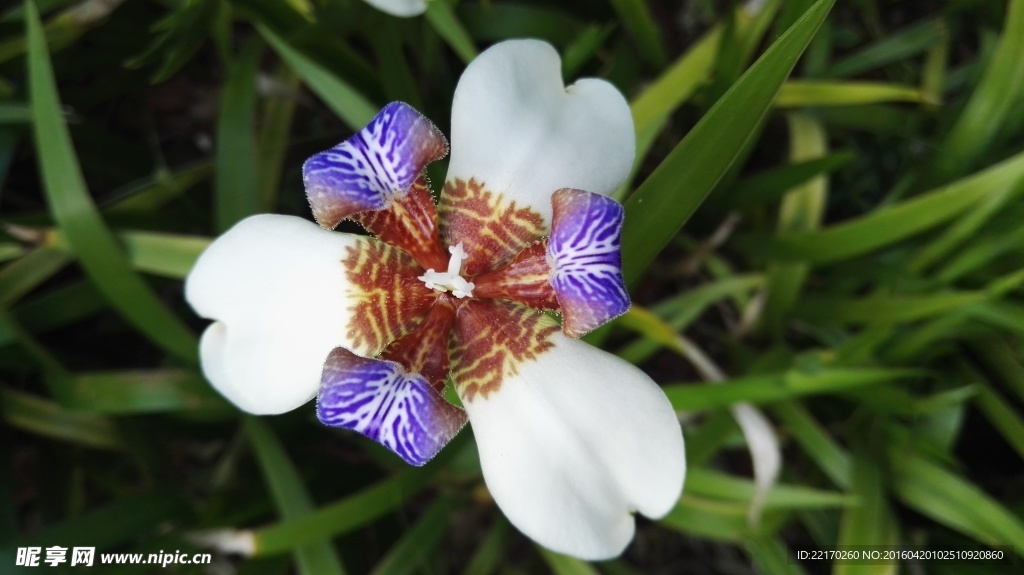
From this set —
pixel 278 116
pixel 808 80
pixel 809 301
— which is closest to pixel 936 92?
pixel 808 80

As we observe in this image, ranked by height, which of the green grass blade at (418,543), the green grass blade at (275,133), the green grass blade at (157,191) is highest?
the green grass blade at (275,133)

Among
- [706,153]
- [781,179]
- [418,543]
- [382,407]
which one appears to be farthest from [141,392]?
[781,179]

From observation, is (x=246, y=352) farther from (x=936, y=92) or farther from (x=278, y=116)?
(x=936, y=92)

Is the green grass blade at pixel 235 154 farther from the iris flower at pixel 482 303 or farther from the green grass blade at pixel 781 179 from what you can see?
the green grass blade at pixel 781 179

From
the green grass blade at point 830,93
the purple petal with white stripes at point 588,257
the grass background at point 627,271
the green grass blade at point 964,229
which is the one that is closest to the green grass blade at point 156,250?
the grass background at point 627,271

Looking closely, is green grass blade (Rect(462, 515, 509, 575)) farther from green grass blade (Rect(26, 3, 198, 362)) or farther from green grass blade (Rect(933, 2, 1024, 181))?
green grass blade (Rect(933, 2, 1024, 181))

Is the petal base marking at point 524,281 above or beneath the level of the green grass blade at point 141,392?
above

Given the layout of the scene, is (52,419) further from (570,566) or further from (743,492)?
(743,492)
